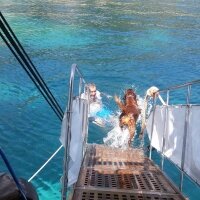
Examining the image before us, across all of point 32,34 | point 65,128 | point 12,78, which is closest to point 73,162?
point 65,128

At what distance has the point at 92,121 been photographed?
1259 centimetres

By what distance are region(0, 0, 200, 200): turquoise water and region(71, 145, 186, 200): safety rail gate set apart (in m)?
1.95

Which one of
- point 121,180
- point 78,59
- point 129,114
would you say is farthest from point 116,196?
point 78,59

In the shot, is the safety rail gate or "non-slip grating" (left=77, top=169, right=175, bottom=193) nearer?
the safety rail gate

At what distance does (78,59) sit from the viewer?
68.9ft

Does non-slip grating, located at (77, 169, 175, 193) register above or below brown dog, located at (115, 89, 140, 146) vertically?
below

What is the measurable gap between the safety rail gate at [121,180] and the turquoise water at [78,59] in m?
1.95

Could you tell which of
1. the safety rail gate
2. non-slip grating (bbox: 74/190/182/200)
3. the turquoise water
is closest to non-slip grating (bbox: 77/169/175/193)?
the safety rail gate

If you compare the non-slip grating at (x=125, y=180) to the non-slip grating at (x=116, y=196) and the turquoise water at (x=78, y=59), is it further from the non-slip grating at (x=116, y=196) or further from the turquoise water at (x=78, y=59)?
the turquoise water at (x=78, y=59)

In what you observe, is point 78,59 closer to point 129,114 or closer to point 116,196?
point 129,114

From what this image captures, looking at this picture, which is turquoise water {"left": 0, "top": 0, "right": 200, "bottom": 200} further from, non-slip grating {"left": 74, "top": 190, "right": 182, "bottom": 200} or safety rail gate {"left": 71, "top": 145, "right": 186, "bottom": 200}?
non-slip grating {"left": 74, "top": 190, "right": 182, "bottom": 200}

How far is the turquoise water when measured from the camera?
10.7 metres

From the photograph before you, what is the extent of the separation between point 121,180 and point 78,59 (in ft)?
51.8

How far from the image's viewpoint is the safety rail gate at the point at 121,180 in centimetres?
490
